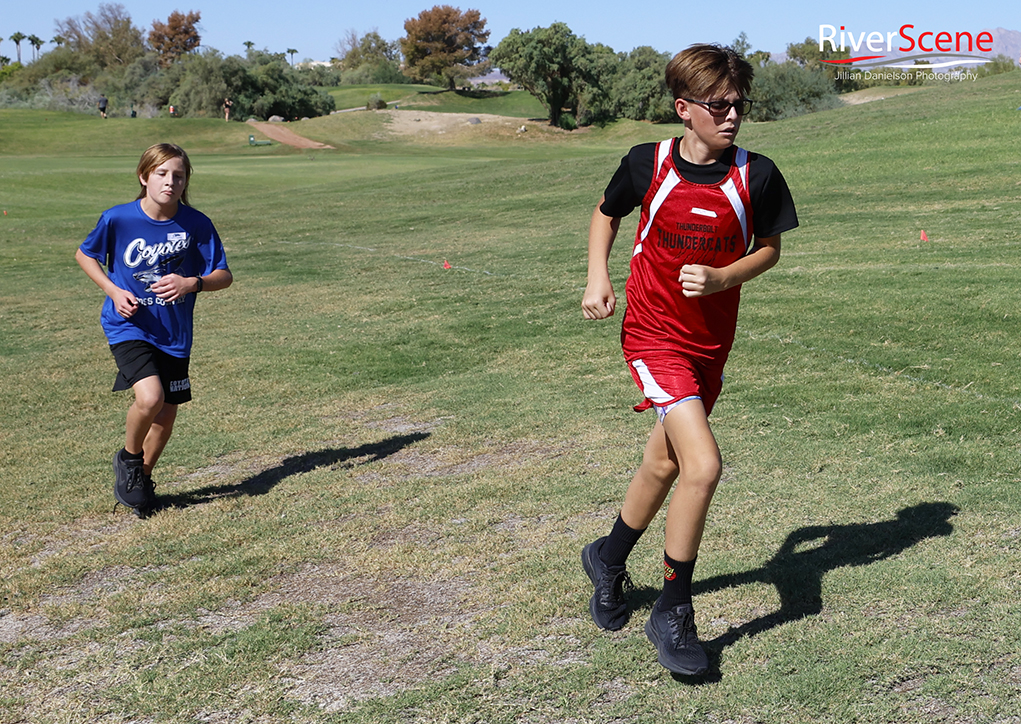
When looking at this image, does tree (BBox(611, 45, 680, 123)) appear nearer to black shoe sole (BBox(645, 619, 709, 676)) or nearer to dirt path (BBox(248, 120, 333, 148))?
dirt path (BBox(248, 120, 333, 148))

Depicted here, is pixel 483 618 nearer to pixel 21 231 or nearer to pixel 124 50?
pixel 21 231

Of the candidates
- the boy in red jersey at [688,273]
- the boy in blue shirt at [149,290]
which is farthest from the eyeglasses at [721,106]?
the boy in blue shirt at [149,290]

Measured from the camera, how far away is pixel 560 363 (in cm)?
941

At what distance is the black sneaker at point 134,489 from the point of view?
5781mm

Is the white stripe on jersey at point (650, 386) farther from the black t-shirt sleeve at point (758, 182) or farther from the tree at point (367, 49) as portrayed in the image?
the tree at point (367, 49)

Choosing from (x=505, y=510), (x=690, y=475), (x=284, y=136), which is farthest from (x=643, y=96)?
(x=690, y=475)

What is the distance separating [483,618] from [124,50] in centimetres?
13458

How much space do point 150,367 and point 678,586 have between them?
3489 mm

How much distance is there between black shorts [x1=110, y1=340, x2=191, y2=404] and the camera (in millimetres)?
5730

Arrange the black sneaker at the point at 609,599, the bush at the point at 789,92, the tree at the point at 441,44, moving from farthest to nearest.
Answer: the tree at the point at 441,44, the bush at the point at 789,92, the black sneaker at the point at 609,599

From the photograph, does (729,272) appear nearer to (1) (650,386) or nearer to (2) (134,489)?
(1) (650,386)

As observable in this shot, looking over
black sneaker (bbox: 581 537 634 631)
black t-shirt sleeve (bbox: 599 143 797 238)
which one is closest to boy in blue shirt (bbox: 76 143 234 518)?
black t-shirt sleeve (bbox: 599 143 797 238)

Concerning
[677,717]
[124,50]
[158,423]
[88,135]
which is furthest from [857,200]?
[124,50]

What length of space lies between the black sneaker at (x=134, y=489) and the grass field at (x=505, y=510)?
19 centimetres
